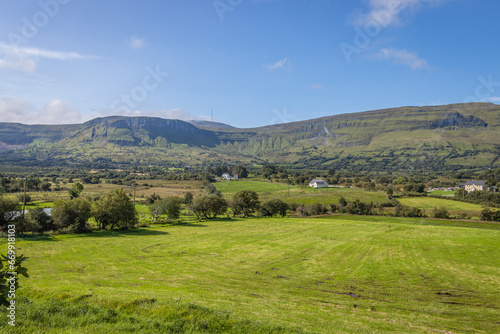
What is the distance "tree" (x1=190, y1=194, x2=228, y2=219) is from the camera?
76250 mm

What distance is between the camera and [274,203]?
8869cm

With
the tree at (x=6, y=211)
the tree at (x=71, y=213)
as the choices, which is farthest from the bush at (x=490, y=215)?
the tree at (x=6, y=211)

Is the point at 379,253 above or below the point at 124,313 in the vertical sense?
below

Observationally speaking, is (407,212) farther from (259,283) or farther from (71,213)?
(71,213)

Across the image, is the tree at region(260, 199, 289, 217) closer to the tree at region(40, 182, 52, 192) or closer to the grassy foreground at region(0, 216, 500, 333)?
the grassy foreground at region(0, 216, 500, 333)

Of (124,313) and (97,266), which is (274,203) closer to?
(97,266)

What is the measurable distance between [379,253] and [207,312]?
116 ft

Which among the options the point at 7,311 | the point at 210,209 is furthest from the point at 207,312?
the point at 210,209

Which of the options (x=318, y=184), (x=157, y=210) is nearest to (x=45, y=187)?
(x=157, y=210)

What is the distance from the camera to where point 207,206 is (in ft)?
253

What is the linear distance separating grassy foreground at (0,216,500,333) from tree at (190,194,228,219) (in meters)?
22.5

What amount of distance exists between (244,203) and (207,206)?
13122mm

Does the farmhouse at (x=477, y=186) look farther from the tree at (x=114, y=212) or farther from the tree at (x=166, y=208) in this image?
the tree at (x=114, y=212)

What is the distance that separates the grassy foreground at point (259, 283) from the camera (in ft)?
34.5
